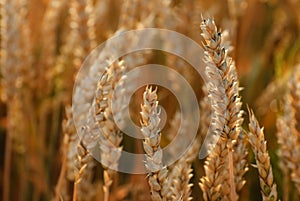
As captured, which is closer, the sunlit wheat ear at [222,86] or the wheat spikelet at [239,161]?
the sunlit wheat ear at [222,86]

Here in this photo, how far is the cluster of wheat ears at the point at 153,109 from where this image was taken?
0.70 m

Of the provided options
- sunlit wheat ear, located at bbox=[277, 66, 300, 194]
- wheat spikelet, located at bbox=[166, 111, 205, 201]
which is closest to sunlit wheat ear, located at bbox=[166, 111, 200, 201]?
wheat spikelet, located at bbox=[166, 111, 205, 201]

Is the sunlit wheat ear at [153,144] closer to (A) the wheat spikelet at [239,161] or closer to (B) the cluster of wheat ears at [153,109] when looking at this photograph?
(B) the cluster of wheat ears at [153,109]

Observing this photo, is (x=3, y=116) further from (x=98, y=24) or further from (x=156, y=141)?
(x=156, y=141)

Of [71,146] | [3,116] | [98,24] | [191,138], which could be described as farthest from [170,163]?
[3,116]

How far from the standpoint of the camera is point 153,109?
0.67 m

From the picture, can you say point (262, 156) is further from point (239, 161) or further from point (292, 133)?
point (292, 133)

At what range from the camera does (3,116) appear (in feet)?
5.64

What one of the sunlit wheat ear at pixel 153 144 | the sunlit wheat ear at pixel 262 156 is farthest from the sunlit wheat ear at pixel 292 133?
the sunlit wheat ear at pixel 153 144

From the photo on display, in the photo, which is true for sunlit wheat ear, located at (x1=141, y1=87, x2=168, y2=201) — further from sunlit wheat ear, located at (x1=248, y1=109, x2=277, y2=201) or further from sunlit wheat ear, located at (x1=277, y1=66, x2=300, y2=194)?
sunlit wheat ear, located at (x1=277, y1=66, x2=300, y2=194)

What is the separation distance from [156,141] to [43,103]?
0.82m

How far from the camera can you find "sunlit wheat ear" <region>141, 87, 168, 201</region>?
26.6 inches

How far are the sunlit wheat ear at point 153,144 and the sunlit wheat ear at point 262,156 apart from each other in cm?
11

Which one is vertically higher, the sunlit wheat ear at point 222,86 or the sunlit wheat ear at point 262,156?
the sunlit wheat ear at point 222,86
